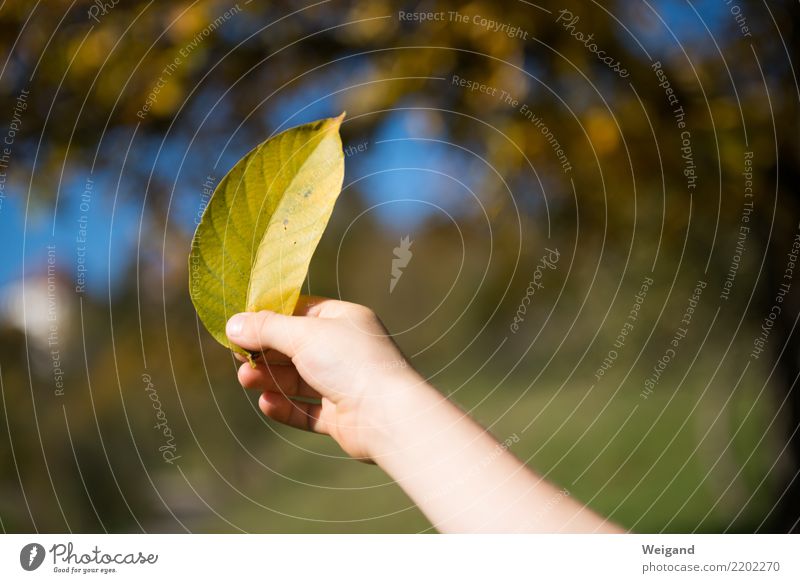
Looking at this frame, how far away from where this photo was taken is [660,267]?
2344 millimetres

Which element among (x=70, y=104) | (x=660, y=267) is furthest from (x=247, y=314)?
(x=660, y=267)

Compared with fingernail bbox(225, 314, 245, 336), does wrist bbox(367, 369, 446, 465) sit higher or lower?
lower

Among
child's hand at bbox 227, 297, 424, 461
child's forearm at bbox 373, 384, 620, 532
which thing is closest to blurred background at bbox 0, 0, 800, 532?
child's hand at bbox 227, 297, 424, 461

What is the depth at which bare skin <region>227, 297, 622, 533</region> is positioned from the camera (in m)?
0.90

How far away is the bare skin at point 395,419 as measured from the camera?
0.90m

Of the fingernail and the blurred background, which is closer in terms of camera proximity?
the fingernail

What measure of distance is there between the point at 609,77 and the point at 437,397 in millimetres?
714

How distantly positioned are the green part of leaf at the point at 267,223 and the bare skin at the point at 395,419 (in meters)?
0.03

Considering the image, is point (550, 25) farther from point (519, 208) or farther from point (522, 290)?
point (522, 290)
